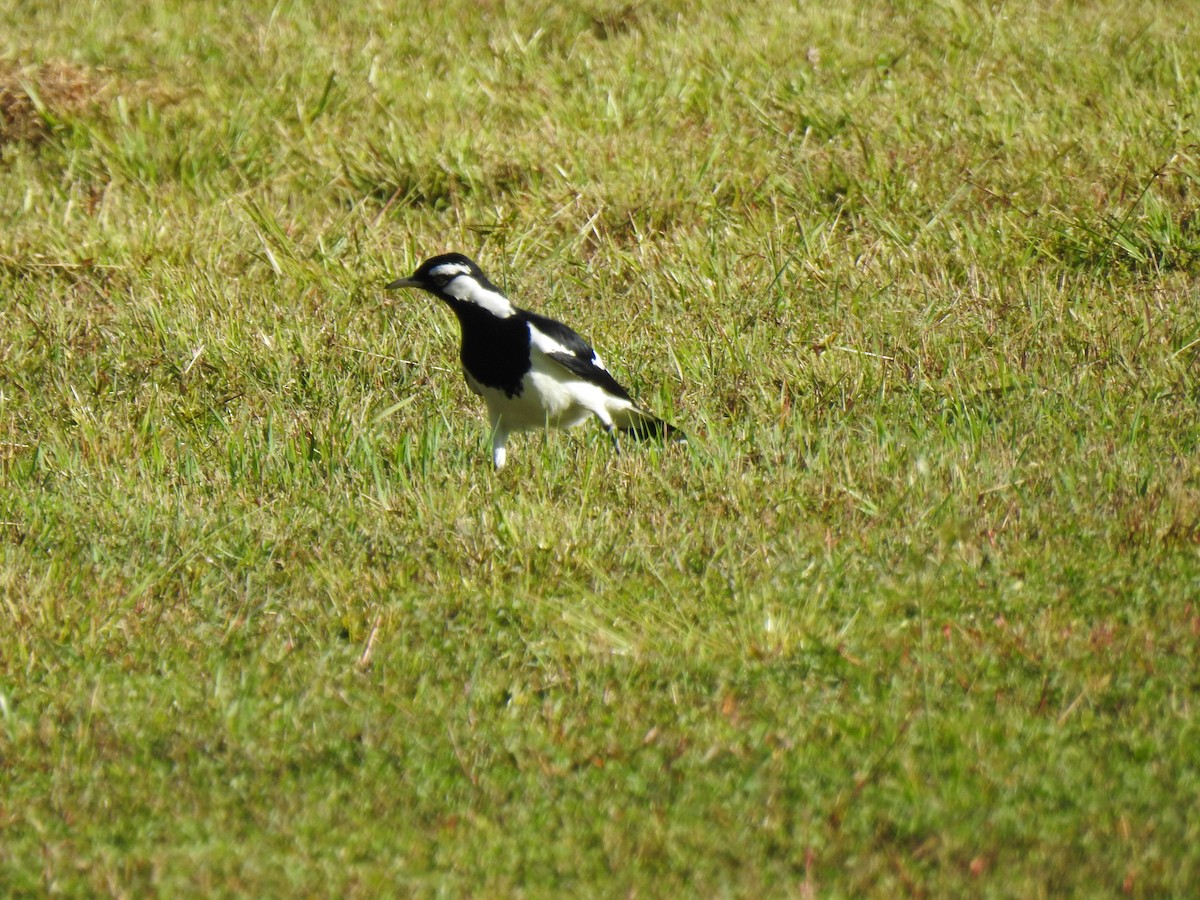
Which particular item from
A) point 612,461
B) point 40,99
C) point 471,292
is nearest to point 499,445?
point 612,461

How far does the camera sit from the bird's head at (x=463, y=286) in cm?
636

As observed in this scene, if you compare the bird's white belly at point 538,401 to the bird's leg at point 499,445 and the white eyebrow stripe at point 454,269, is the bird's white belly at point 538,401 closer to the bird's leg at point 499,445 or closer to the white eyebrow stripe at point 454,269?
the bird's leg at point 499,445

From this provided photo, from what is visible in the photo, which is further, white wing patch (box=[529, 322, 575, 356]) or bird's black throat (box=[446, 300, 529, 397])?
white wing patch (box=[529, 322, 575, 356])

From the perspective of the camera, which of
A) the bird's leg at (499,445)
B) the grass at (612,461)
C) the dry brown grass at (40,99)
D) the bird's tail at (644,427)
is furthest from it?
the dry brown grass at (40,99)

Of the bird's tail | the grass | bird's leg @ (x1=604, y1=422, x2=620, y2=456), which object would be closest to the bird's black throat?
the grass

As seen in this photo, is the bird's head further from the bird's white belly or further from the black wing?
the bird's white belly

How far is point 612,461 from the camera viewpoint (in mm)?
5523

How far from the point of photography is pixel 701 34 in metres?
9.51

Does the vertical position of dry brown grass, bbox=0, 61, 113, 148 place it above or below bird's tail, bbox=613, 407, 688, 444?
below

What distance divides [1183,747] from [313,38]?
7788mm

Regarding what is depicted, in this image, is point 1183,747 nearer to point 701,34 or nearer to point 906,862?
point 906,862

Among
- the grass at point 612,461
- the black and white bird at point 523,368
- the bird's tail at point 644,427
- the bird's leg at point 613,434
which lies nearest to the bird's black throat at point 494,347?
the black and white bird at point 523,368

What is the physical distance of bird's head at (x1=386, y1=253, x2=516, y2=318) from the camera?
6.36m

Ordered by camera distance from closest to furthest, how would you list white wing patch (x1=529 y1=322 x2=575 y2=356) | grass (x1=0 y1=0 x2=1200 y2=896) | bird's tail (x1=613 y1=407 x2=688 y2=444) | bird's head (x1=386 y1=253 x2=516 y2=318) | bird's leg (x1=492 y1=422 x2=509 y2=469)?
grass (x1=0 y1=0 x2=1200 y2=896), bird's leg (x1=492 y1=422 x2=509 y2=469), bird's tail (x1=613 y1=407 x2=688 y2=444), white wing patch (x1=529 y1=322 x2=575 y2=356), bird's head (x1=386 y1=253 x2=516 y2=318)
